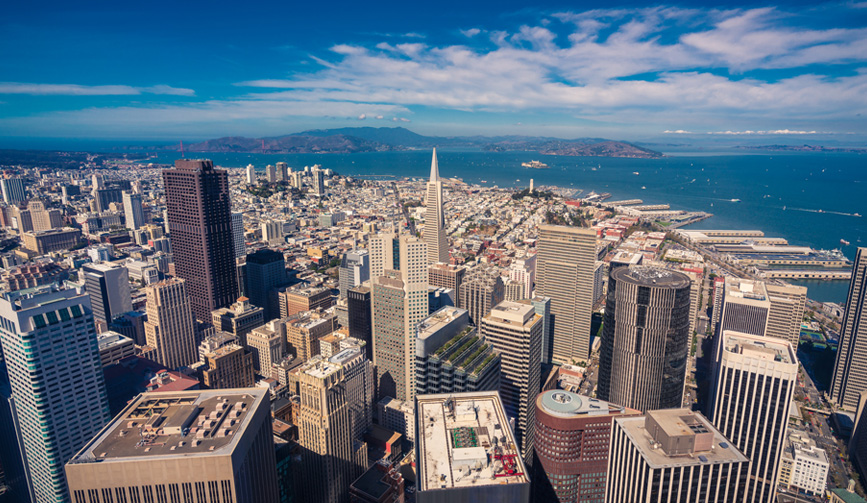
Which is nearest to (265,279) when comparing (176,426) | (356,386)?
(356,386)

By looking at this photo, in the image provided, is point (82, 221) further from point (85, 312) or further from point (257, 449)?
point (257, 449)

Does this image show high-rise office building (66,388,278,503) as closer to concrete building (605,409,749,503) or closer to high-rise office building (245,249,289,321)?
concrete building (605,409,749,503)

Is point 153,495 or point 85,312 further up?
point 85,312

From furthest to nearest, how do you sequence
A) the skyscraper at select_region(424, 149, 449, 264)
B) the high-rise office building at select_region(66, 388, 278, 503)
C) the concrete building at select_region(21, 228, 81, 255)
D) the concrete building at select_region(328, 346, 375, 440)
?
the concrete building at select_region(21, 228, 81, 255) → the skyscraper at select_region(424, 149, 449, 264) → the concrete building at select_region(328, 346, 375, 440) → the high-rise office building at select_region(66, 388, 278, 503)

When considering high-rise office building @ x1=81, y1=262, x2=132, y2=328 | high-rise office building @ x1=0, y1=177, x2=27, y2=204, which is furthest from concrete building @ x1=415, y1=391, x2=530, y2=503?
high-rise office building @ x1=0, y1=177, x2=27, y2=204

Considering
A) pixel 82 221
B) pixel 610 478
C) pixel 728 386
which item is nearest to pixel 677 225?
pixel 728 386

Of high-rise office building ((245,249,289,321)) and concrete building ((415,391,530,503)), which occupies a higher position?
concrete building ((415,391,530,503))
